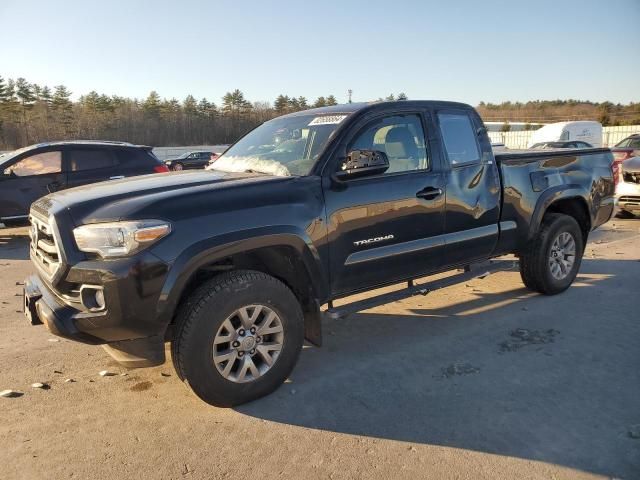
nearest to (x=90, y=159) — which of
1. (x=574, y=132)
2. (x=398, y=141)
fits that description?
(x=398, y=141)

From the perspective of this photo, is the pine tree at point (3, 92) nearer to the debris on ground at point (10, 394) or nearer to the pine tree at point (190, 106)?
the pine tree at point (190, 106)

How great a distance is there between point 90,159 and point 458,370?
26.5 feet

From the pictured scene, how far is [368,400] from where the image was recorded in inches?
132

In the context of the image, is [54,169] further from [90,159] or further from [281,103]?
[281,103]

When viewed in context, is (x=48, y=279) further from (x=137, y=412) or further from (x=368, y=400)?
(x=368, y=400)

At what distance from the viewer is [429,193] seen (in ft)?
13.7

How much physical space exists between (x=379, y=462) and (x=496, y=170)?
3153mm

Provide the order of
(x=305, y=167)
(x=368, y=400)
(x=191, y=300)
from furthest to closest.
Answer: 1. (x=305, y=167)
2. (x=368, y=400)
3. (x=191, y=300)

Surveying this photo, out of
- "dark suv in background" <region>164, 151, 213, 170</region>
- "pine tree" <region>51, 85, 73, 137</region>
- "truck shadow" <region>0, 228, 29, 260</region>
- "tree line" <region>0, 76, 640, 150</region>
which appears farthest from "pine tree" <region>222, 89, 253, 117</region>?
"truck shadow" <region>0, 228, 29, 260</region>

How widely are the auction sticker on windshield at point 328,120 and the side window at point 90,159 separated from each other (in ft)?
21.4

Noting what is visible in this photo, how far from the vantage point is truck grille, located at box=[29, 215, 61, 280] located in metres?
3.06

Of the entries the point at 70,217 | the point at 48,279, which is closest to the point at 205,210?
the point at 70,217

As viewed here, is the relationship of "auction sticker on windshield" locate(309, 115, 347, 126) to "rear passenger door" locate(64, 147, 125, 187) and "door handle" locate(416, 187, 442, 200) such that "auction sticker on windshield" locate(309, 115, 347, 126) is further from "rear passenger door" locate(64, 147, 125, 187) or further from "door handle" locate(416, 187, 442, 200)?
"rear passenger door" locate(64, 147, 125, 187)

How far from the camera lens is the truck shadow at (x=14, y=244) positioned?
321 inches
